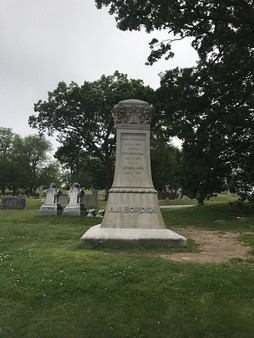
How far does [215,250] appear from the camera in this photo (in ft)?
25.7

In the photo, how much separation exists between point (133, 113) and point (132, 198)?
214cm

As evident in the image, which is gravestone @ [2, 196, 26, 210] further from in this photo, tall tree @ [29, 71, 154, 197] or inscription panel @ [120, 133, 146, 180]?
inscription panel @ [120, 133, 146, 180]

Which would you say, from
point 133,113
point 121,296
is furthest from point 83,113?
point 121,296

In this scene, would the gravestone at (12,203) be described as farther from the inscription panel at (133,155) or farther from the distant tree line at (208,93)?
the inscription panel at (133,155)

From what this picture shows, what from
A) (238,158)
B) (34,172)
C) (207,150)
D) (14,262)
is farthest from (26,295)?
(34,172)

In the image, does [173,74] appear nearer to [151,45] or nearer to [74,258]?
[151,45]

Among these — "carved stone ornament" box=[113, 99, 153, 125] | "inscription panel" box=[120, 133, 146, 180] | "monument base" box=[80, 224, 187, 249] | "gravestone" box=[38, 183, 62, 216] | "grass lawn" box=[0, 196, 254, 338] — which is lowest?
"grass lawn" box=[0, 196, 254, 338]

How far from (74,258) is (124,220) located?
2.37 metres

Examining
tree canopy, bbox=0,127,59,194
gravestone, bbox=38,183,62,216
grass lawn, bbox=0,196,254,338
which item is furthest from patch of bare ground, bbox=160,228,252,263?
tree canopy, bbox=0,127,59,194

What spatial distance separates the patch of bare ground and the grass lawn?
38cm

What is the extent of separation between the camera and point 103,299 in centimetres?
499

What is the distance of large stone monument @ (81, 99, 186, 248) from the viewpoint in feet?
25.9

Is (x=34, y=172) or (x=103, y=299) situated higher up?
(x=34, y=172)

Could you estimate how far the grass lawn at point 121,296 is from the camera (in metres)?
4.35
